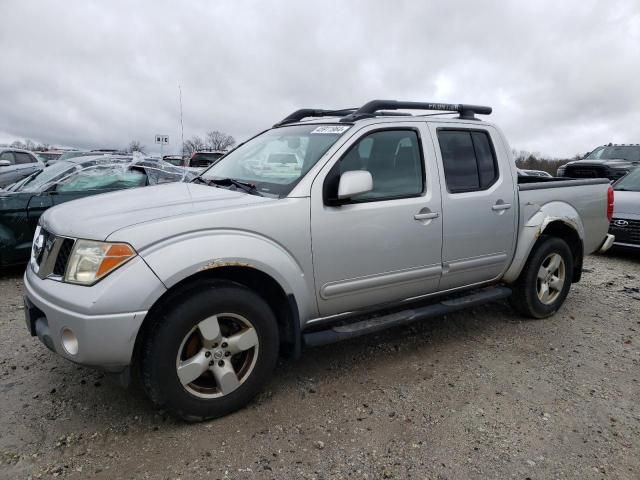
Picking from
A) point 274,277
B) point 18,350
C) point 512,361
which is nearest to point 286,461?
point 274,277

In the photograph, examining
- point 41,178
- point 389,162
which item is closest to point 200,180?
point 389,162

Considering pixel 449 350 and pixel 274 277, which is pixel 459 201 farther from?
pixel 274 277

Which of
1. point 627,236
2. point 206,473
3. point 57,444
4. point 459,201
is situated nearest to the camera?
point 206,473

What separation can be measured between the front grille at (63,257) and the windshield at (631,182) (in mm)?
8338

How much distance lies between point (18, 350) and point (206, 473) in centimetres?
221

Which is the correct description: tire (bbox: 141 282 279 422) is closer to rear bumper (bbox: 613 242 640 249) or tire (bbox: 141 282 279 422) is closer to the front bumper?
the front bumper

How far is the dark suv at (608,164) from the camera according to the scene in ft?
36.9

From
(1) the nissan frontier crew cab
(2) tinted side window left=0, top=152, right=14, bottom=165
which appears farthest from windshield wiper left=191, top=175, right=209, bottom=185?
(2) tinted side window left=0, top=152, right=14, bottom=165

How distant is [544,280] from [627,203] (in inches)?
156

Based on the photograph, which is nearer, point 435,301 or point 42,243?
point 42,243

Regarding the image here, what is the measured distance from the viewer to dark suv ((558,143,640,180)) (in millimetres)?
11258

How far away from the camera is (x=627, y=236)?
23.3ft

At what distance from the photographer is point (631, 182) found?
316 inches

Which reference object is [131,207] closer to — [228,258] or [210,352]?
[228,258]
